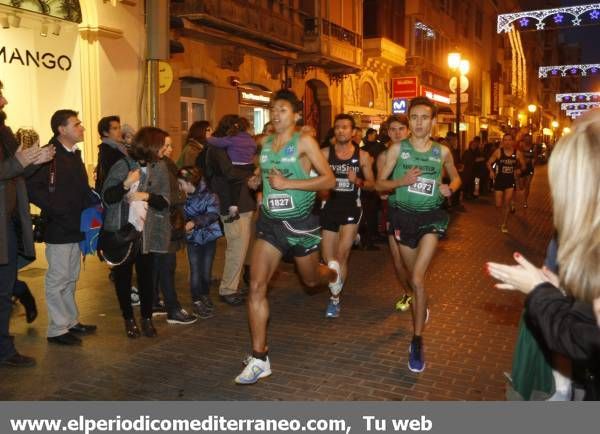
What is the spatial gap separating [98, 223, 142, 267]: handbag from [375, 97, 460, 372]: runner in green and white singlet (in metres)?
2.24

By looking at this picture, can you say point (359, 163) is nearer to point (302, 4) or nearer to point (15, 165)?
point (15, 165)

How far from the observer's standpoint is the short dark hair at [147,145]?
5.50 metres

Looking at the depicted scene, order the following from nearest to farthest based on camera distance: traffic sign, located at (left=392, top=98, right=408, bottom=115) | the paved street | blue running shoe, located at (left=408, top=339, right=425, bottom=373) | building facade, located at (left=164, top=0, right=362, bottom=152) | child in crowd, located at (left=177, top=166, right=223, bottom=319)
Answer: the paved street
blue running shoe, located at (left=408, top=339, right=425, bottom=373)
child in crowd, located at (left=177, top=166, right=223, bottom=319)
building facade, located at (left=164, top=0, right=362, bottom=152)
traffic sign, located at (left=392, top=98, right=408, bottom=115)

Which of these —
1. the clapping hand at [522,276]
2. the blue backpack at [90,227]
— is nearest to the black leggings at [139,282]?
the blue backpack at [90,227]

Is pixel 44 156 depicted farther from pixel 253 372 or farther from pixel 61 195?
pixel 253 372

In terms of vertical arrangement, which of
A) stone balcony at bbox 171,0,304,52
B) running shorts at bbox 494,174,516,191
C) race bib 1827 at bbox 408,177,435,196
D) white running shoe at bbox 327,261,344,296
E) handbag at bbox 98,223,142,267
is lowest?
white running shoe at bbox 327,261,344,296

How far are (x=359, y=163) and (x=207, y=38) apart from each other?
9.44 m

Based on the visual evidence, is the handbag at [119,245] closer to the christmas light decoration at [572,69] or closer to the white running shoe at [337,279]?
→ the white running shoe at [337,279]

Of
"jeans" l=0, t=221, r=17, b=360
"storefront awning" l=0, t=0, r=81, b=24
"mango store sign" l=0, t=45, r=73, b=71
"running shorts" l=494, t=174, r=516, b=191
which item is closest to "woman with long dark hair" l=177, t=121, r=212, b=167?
"jeans" l=0, t=221, r=17, b=360

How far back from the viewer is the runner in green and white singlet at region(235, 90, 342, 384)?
4.56m

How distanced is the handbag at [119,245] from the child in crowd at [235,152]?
5.11 ft

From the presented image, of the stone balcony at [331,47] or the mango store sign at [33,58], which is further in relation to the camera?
the stone balcony at [331,47]

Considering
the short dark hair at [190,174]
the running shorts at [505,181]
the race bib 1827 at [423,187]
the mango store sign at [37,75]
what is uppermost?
the mango store sign at [37,75]

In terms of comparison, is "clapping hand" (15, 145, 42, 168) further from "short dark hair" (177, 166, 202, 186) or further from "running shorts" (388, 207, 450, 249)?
"running shorts" (388, 207, 450, 249)
